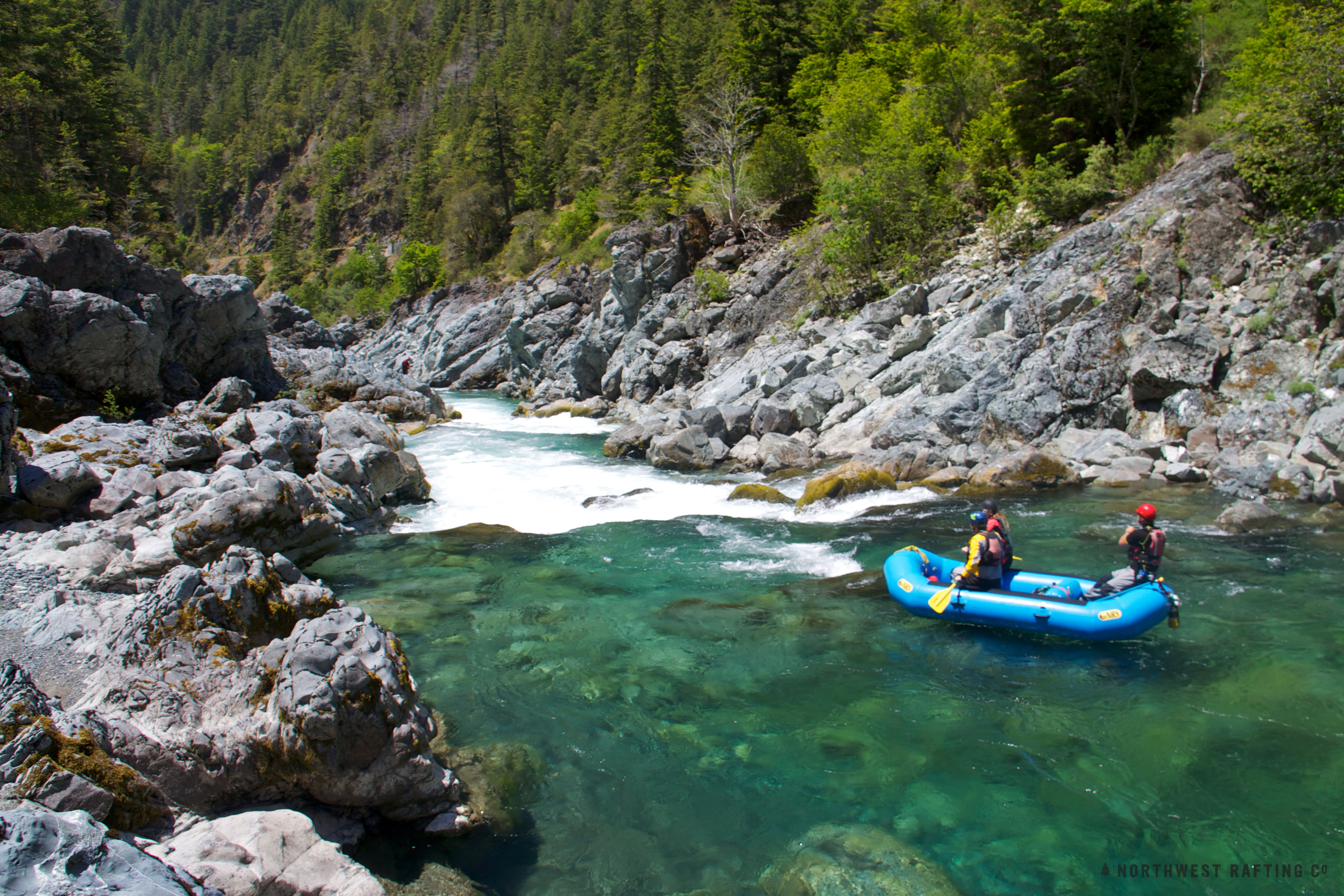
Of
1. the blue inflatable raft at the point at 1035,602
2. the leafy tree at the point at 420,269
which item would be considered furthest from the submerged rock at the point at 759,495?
the leafy tree at the point at 420,269

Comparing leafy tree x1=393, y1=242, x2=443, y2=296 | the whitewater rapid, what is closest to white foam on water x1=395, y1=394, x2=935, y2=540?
the whitewater rapid

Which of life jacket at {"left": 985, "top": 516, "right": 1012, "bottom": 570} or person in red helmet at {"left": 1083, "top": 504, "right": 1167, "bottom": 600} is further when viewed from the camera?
life jacket at {"left": 985, "top": 516, "right": 1012, "bottom": 570}

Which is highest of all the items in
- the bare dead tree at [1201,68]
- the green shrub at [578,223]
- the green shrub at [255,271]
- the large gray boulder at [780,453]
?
the bare dead tree at [1201,68]

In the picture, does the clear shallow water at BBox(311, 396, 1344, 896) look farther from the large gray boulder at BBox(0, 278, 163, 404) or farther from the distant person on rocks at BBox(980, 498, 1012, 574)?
the large gray boulder at BBox(0, 278, 163, 404)

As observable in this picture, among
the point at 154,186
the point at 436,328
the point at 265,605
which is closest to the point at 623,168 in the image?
the point at 436,328

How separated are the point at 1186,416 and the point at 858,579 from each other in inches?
343

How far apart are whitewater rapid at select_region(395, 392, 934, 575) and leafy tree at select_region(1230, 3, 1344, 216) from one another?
1026 centimetres

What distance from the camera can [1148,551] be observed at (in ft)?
24.0

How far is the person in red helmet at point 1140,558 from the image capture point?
7.25 meters

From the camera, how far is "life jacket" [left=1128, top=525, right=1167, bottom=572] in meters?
7.25

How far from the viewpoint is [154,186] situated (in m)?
32.8

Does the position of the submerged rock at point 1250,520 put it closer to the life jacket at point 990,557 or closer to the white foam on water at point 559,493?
the white foam on water at point 559,493

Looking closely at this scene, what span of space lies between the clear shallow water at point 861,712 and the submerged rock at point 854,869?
0.12 metres

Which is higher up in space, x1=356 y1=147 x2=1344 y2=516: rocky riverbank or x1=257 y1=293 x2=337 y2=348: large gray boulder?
x1=356 y1=147 x2=1344 y2=516: rocky riverbank
